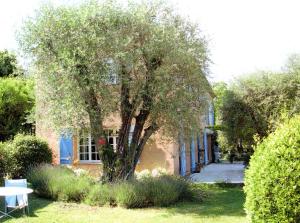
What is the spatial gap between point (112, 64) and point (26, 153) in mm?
6636

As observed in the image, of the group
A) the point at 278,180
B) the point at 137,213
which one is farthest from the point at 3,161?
the point at 278,180

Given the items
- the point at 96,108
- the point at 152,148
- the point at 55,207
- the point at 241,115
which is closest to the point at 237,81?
the point at 241,115

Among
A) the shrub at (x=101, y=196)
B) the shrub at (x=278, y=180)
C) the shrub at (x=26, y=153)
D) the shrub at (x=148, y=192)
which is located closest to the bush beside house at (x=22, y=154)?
the shrub at (x=26, y=153)

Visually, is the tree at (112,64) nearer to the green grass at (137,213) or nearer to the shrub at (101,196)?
the shrub at (101,196)

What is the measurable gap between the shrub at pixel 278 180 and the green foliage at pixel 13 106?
21.4 m

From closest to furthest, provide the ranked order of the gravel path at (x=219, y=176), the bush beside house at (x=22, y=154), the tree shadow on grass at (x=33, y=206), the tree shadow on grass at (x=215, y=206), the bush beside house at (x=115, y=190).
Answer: the tree shadow on grass at (x=33, y=206)
the tree shadow on grass at (x=215, y=206)
the bush beside house at (x=115, y=190)
the bush beside house at (x=22, y=154)
the gravel path at (x=219, y=176)

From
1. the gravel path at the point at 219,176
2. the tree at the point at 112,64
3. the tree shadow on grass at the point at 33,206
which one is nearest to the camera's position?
the tree shadow on grass at the point at 33,206

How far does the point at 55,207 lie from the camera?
12289mm

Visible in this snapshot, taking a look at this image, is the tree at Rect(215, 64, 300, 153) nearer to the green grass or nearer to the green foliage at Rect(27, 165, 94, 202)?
the green grass

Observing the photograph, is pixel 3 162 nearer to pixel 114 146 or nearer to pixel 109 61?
pixel 114 146

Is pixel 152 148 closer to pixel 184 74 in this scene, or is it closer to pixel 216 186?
pixel 216 186

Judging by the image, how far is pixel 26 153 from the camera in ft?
56.5

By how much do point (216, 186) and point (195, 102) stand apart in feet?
16.9

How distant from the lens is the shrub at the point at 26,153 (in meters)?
16.9
